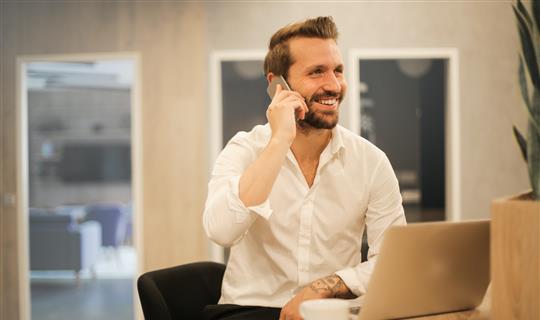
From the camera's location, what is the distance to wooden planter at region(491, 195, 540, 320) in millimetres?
941

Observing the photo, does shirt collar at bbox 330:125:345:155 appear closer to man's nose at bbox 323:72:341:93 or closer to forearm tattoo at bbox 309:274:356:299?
man's nose at bbox 323:72:341:93

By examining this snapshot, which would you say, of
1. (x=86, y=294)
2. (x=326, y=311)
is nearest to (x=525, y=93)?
(x=326, y=311)

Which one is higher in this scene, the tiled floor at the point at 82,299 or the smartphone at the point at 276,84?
the smartphone at the point at 276,84

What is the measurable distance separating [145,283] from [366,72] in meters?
3.83

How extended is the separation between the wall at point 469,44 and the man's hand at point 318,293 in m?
3.62

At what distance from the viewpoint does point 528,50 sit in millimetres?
973

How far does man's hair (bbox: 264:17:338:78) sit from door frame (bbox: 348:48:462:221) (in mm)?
3200

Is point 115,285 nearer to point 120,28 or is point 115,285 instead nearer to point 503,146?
point 120,28

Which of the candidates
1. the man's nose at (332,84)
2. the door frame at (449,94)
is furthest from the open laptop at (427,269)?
the door frame at (449,94)

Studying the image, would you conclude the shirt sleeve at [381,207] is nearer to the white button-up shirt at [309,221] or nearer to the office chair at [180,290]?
the white button-up shirt at [309,221]

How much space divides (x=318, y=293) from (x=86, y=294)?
19.0ft

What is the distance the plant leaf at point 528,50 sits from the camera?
0.97m

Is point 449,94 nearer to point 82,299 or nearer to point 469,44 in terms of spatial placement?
point 469,44

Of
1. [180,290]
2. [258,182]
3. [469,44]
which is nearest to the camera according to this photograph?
[258,182]
